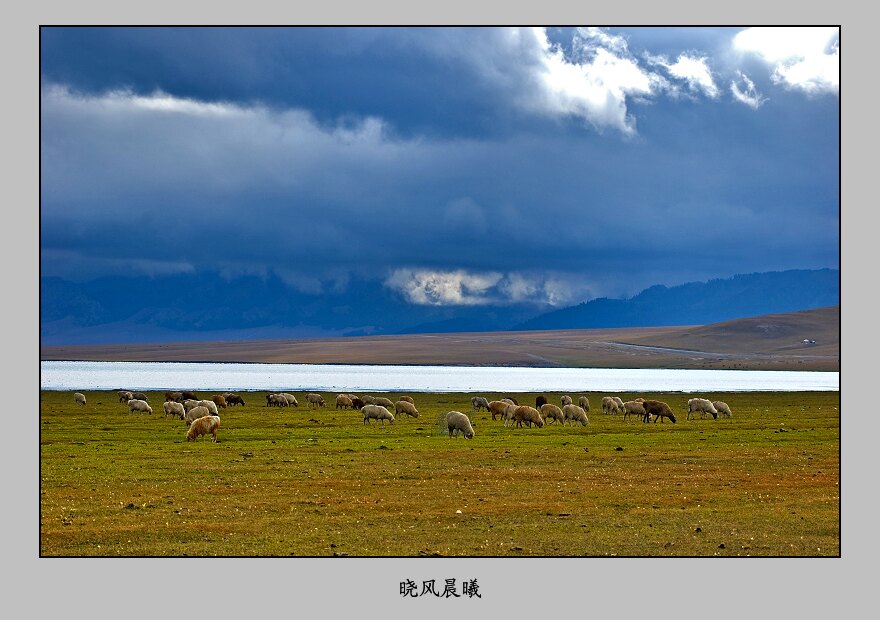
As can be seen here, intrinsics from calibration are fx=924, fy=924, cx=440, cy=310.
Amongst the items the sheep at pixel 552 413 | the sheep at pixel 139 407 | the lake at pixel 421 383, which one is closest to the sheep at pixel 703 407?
the sheep at pixel 552 413

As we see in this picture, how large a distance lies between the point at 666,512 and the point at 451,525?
5.15 m

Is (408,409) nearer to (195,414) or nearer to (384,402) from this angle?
(384,402)

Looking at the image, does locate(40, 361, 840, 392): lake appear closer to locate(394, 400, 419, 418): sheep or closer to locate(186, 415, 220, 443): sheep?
locate(394, 400, 419, 418): sheep

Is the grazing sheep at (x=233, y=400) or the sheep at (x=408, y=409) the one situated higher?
the sheep at (x=408, y=409)

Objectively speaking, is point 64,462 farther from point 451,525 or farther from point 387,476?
point 451,525

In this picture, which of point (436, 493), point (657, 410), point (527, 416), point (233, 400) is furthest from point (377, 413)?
point (436, 493)

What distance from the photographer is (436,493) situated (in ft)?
75.3

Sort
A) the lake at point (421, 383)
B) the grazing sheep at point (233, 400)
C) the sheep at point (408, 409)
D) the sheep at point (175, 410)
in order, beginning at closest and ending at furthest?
the sheep at point (175, 410) → the sheep at point (408, 409) → the grazing sheep at point (233, 400) → the lake at point (421, 383)

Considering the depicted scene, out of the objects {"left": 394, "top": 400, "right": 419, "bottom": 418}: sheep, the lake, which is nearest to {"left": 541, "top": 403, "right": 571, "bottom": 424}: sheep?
{"left": 394, "top": 400, "right": 419, "bottom": 418}: sheep

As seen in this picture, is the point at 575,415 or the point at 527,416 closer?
the point at 527,416

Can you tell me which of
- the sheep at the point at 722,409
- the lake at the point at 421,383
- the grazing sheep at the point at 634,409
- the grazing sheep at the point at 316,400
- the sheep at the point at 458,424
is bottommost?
the lake at the point at 421,383

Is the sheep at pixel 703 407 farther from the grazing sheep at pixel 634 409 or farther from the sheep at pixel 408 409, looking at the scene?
the sheep at pixel 408 409

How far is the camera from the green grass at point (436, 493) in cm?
1777

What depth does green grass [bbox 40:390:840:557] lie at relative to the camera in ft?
58.3
